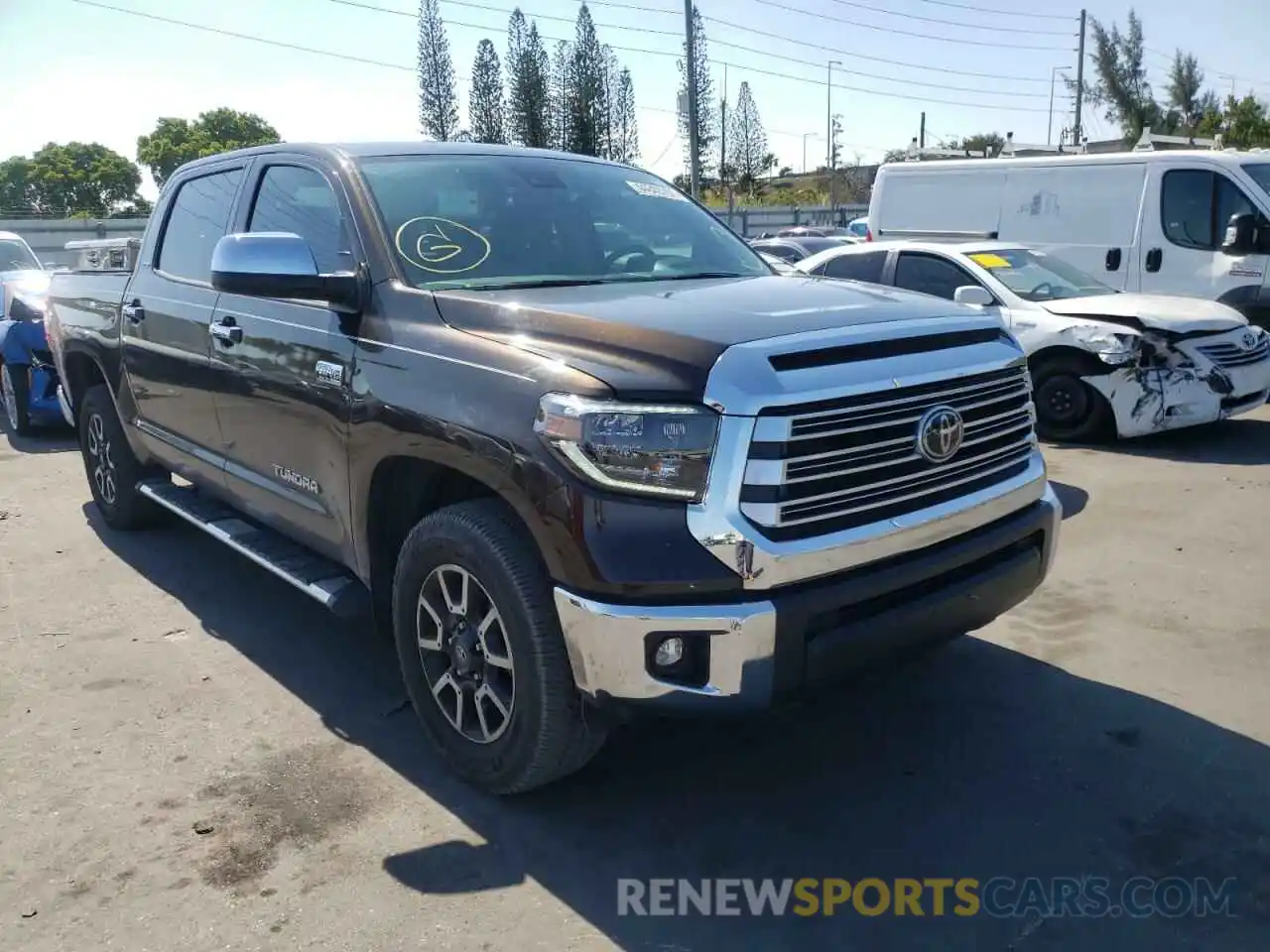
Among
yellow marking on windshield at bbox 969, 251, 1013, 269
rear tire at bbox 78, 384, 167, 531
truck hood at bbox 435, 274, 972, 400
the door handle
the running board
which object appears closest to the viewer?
truck hood at bbox 435, 274, 972, 400

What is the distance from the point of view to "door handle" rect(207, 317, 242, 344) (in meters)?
4.13

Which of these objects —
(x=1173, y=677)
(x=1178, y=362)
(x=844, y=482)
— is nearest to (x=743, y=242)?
(x=844, y=482)

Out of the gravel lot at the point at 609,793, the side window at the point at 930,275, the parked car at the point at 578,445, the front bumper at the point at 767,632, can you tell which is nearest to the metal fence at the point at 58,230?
the side window at the point at 930,275

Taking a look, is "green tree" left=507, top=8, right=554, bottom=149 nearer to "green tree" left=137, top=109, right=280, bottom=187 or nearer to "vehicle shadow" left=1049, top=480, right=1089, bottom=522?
"green tree" left=137, top=109, right=280, bottom=187

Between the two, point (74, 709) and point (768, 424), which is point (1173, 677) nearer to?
point (768, 424)

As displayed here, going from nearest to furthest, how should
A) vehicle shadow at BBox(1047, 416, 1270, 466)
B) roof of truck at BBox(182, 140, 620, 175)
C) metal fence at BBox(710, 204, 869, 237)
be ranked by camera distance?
roof of truck at BBox(182, 140, 620, 175)
vehicle shadow at BBox(1047, 416, 1270, 466)
metal fence at BBox(710, 204, 869, 237)

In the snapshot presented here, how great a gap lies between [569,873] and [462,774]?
535mm

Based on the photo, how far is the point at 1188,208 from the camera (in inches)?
413

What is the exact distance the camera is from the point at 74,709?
12.9ft

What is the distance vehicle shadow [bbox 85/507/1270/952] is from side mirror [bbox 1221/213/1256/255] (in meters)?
7.75

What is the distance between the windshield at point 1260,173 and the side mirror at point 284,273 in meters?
9.83

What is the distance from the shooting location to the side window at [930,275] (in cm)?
853

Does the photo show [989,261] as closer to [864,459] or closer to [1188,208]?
[1188,208]

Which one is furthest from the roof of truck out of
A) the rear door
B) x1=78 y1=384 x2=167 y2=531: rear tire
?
x1=78 y1=384 x2=167 y2=531: rear tire
